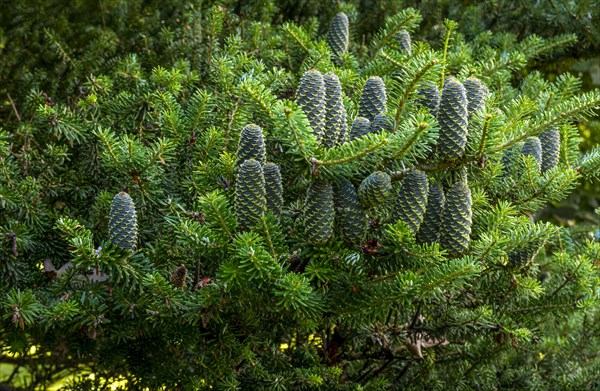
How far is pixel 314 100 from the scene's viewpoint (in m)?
1.38

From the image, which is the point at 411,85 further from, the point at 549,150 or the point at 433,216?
the point at 549,150

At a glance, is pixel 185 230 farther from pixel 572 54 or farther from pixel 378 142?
pixel 572 54

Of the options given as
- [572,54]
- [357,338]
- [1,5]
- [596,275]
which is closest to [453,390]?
[357,338]

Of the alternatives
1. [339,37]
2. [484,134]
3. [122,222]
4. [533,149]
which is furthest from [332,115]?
[339,37]

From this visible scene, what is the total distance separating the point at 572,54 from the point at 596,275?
1.61 meters

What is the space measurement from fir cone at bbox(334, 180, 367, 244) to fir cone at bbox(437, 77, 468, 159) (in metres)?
0.20

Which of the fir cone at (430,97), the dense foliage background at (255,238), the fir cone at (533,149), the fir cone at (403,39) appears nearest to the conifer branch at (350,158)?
the dense foliage background at (255,238)

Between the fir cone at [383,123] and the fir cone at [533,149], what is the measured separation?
457mm

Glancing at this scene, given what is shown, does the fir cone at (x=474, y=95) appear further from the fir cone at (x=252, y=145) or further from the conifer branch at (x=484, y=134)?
the fir cone at (x=252, y=145)

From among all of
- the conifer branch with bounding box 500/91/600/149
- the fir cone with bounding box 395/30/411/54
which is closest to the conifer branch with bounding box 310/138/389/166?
the conifer branch with bounding box 500/91/600/149

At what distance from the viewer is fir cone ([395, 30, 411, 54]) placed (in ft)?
8.09

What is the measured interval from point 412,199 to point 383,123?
192 mm

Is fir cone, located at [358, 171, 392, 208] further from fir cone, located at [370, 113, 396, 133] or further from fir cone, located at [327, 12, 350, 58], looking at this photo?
fir cone, located at [327, 12, 350, 58]

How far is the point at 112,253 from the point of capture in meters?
1.50
